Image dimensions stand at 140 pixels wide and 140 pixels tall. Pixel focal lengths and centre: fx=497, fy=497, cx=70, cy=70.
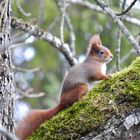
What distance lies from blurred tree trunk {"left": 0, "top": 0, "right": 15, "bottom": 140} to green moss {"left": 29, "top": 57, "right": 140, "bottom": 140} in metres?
0.20

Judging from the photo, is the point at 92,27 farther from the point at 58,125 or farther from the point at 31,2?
the point at 58,125

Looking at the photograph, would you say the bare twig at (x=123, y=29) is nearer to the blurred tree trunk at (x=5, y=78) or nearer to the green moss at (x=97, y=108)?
the green moss at (x=97, y=108)

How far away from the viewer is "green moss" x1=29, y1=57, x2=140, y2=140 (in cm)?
267

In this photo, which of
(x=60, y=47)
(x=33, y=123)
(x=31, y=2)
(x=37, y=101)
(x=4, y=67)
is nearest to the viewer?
(x=4, y=67)

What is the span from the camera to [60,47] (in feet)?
13.4

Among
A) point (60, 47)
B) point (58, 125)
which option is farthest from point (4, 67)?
point (60, 47)

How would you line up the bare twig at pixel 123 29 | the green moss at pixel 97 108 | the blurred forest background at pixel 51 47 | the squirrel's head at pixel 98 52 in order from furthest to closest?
1. the blurred forest background at pixel 51 47
2. the squirrel's head at pixel 98 52
3. the bare twig at pixel 123 29
4. the green moss at pixel 97 108

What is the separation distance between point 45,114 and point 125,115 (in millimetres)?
671

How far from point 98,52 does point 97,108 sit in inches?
57.2

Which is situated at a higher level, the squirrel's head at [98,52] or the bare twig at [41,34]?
the bare twig at [41,34]

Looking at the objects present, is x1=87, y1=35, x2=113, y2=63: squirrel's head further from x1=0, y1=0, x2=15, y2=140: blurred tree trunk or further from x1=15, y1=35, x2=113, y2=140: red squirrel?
x1=0, y1=0, x2=15, y2=140: blurred tree trunk

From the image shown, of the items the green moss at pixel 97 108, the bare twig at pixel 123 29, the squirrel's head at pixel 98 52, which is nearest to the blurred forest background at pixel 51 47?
the squirrel's head at pixel 98 52

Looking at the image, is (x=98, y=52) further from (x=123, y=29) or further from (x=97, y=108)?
(x=97, y=108)

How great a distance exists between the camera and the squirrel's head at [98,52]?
13.4 ft
